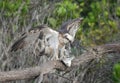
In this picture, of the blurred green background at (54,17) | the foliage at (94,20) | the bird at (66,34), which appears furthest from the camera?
the foliage at (94,20)

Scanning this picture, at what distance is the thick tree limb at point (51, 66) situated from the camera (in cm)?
581

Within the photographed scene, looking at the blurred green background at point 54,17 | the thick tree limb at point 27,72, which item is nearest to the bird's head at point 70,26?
the thick tree limb at point 27,72

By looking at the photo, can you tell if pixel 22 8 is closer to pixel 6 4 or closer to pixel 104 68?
pixel 6 4

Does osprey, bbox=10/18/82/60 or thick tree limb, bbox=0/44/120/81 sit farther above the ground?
osprey, bbox=10/18/82/60

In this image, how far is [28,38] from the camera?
250 inches

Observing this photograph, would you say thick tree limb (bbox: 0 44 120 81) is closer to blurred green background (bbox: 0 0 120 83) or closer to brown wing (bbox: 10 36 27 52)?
brown wing (bbox: 10 36 27 52)

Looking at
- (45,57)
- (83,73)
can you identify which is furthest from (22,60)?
(83,73)

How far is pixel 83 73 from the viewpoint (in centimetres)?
718

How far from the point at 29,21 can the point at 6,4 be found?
0.52m

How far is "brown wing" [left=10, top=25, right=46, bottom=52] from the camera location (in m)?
6.27

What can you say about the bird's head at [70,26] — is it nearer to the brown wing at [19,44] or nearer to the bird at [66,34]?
the bird at [66,34]

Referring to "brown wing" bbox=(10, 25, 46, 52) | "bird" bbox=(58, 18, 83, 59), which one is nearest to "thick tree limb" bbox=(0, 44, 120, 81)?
"bird" bbox=(58, 18, 83, 59)

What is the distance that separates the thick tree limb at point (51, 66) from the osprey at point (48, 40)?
11.3 inches

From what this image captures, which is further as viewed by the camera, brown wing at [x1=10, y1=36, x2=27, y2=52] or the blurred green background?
the blurred green background
